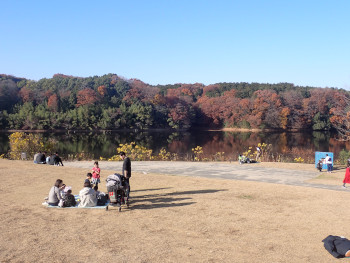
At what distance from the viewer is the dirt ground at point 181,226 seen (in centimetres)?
632

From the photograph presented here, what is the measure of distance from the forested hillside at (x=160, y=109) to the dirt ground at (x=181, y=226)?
191ft

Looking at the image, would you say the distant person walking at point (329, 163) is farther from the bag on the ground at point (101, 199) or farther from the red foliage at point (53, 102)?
the red foliage at point (53, 102)

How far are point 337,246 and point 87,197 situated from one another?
6436 millimetres

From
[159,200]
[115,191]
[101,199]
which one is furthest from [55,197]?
[159,200]

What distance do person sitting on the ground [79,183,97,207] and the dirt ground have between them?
0.28 meters

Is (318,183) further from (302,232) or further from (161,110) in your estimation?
(161,110)

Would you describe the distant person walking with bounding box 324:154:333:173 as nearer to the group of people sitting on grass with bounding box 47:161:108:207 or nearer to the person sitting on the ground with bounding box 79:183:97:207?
the group of people sitting on grass with bounding box 47:161:108:207

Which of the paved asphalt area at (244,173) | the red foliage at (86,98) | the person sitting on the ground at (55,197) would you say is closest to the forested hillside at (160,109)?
the red foliage at (86,98)

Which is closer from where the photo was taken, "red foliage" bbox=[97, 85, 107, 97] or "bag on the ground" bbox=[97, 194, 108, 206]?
"bag on the ground" bbox=[97, 194, 108, 206]

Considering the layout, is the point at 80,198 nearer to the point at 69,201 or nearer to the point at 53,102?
the point at 69,201

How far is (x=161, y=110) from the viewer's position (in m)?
78.0

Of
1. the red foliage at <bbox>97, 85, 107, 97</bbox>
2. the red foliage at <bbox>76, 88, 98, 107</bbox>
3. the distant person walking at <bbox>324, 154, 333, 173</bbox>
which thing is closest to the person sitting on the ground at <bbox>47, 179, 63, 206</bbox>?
the distant person walking at <bbox>324, 154, 333, 173</bbox>

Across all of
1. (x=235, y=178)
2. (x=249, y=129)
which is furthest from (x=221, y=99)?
(x=235, y=178)

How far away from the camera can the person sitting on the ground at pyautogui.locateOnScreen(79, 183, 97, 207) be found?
371 inches
